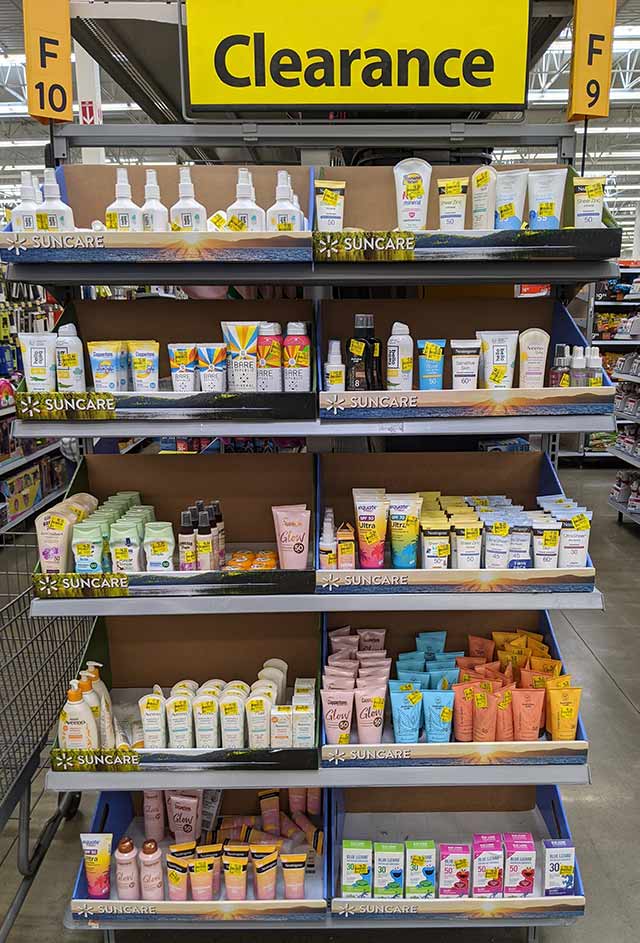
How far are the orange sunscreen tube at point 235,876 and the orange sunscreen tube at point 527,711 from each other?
2.80 feet

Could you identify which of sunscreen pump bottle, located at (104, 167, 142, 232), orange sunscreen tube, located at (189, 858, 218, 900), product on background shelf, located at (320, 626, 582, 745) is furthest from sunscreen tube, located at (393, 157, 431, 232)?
orange sunscreen tube, located at (189, 858, 218, 900)

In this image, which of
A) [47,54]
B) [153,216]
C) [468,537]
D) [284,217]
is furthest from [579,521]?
[47,54]

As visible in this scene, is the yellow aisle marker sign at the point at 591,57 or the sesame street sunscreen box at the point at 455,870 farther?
the sesame street sunscreen box at the point at 455,870

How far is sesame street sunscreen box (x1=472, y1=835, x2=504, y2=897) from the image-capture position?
2055 millimetres

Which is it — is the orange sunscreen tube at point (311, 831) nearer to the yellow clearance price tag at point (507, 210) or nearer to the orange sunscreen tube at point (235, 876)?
the orange sunscreen tube at point (235, 876)

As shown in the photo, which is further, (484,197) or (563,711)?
(563,711)

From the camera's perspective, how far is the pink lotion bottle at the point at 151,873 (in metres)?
2.03

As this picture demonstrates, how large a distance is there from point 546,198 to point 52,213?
1238 mm

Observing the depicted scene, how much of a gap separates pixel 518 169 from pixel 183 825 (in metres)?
2.12

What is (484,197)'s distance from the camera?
6.08 feet

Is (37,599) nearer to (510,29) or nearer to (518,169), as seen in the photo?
Answer: (518,169)

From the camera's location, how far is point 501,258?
5.84 feet

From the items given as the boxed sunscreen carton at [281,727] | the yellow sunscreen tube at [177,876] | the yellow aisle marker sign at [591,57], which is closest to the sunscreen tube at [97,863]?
the yellow sunscreen tube at [177,876]

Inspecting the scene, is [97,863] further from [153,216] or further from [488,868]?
[153,216]
